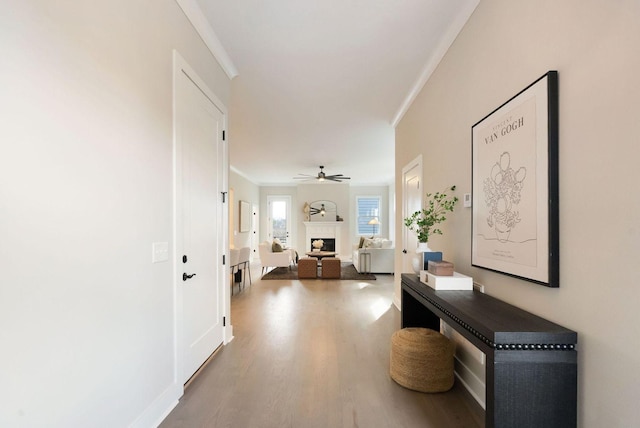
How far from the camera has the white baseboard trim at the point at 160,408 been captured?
1.77 m

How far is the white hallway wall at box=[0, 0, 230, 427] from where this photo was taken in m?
1.06

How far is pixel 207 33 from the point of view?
2.55 m

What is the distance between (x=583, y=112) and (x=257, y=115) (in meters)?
3.87

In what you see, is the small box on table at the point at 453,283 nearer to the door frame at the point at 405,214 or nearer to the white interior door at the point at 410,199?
the white interior door at the point at 410,199

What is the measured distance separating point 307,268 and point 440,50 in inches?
203

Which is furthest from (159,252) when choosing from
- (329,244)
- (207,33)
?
(329,244)

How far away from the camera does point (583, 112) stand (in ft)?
4.17

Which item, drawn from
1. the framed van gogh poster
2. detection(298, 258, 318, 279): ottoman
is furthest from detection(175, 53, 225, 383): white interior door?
detection(298, 258, 318, 279): ottoman

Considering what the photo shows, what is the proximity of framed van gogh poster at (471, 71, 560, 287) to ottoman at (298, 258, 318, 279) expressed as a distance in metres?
4.99

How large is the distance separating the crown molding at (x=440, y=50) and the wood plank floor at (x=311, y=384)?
2845mm

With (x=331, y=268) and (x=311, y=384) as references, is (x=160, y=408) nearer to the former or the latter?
(x=311, y=384)

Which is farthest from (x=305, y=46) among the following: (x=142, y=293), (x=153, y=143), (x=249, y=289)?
Result: (x=249, y=289)

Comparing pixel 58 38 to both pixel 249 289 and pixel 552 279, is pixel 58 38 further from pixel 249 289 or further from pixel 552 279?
pixel 249 289

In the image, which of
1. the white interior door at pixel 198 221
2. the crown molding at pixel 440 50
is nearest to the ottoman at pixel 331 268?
the crown molding at pixel 440 50
